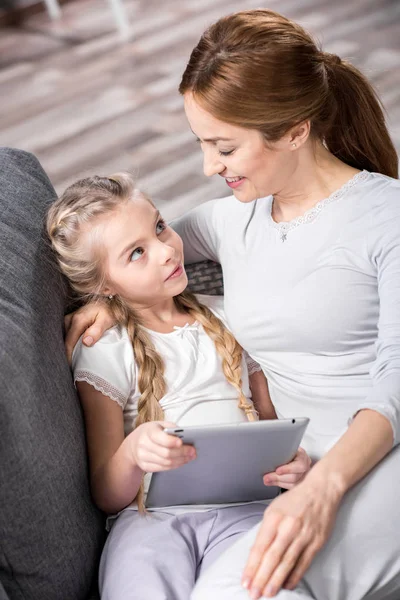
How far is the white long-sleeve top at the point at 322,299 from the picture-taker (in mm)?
1523

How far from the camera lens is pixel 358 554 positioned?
4.27 feet

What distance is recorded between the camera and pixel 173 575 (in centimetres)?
137

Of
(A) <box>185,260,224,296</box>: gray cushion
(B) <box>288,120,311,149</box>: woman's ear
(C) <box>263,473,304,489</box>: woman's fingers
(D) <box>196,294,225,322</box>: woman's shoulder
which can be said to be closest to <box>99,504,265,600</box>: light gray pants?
(C) <box>263,473,304,489</box>: woman's fingers

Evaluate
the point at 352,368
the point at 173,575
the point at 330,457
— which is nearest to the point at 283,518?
the point at 330,457

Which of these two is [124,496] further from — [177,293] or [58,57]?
[58,57]

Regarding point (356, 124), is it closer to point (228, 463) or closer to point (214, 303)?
point (214, 303)

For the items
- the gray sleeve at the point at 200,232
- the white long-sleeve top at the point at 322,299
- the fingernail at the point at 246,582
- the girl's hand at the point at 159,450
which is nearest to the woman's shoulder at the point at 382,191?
the white long-sleeve top at the point at 322,299

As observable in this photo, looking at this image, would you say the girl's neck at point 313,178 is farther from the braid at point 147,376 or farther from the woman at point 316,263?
the braid at point 147,376

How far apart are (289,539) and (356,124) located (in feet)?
2.71

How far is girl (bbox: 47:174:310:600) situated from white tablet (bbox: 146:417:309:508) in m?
0.03

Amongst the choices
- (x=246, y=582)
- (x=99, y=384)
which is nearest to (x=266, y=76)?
(x=99, y=384)

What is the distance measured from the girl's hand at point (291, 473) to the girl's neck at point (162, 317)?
1.30 feet

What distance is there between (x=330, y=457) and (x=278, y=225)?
0.53 metres

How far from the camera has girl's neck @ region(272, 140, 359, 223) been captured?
5.31 ft
